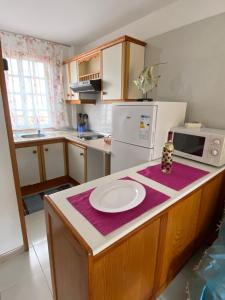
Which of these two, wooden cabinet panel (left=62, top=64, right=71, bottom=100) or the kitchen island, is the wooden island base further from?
wooden cabinet panel (left=62, top=64, right=71, bottom=100)

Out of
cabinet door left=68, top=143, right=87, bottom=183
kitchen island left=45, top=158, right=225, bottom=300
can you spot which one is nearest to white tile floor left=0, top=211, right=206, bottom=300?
kitchen island left=45, top=158, right=225, bottom=300

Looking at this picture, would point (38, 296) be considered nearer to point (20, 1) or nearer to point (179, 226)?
point (179, 226)

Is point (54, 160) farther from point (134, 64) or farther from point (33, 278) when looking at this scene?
point (134, 64)

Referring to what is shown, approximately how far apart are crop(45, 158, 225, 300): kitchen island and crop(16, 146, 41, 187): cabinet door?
1792mm

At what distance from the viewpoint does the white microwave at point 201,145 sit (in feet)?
4.35

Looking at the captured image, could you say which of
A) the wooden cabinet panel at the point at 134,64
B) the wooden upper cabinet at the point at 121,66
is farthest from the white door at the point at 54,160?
the wooden cabinet panel at the point at 134,64

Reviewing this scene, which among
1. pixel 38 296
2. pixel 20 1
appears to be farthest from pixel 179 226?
pixel 20 1

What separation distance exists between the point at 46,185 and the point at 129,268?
229 centimetres

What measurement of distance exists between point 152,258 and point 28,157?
2.20 m

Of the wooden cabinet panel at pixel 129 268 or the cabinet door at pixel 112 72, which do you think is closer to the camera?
the wooden cabinet panel at pixel 129 268

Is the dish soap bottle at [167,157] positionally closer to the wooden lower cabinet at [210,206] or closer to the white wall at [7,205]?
the wooden lower cabinet at [210,206]

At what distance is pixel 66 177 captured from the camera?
117 inches

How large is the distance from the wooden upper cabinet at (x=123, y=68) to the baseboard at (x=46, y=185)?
162 cm

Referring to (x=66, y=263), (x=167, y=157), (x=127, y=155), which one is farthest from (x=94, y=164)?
(x=66, y=263)
